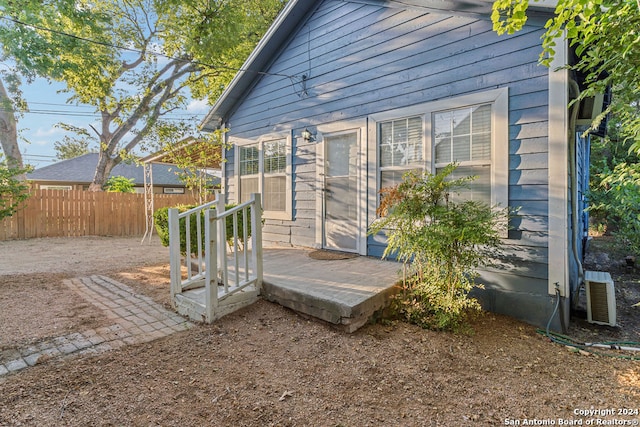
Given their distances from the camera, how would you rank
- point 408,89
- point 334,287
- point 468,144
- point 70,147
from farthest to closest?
point 70,147
point 408,89
point 468,144
point 334,287

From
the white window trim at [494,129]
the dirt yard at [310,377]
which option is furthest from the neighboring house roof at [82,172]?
the dirt yard at [310,377]

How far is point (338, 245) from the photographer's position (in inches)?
203

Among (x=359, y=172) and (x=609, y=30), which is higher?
(x=609, y=30)

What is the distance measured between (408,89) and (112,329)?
14.1 feet

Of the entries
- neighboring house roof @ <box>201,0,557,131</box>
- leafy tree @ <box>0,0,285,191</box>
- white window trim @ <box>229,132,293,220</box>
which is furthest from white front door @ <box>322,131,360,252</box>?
leafy tree @ <box>0,0,285,191</box>

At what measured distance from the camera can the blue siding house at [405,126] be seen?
3.22 meters

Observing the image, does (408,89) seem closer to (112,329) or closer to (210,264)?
(210,264)

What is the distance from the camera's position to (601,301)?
3.39 m

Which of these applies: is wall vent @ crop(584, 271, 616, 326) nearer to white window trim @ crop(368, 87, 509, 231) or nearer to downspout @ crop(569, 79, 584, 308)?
downspout @ crop(569, 79, 584, 308)

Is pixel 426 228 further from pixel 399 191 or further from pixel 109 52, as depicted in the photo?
pixel 109 52

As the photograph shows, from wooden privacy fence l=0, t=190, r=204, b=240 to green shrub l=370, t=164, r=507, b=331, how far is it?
25.2ft

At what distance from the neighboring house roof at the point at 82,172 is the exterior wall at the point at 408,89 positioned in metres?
11.3

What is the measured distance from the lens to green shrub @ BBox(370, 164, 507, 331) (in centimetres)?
282

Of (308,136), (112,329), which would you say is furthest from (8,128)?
(112,329)
